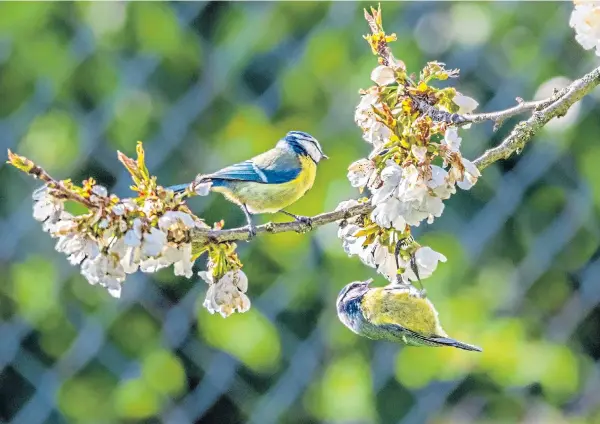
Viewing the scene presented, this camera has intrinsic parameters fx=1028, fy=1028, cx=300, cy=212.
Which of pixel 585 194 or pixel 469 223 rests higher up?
pixel 585 194

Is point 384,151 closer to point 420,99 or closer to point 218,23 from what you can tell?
point 420,99

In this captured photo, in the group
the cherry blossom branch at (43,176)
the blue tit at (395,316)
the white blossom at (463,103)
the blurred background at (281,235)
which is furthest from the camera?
the blurred background at (281,235)

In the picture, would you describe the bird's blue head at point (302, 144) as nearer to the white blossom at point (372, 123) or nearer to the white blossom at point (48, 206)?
the white blossom at point (372, 123)

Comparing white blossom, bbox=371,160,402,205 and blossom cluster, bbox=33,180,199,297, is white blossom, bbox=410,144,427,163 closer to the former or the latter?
white blossom, bbox=371,160,402,205

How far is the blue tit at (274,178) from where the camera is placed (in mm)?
836

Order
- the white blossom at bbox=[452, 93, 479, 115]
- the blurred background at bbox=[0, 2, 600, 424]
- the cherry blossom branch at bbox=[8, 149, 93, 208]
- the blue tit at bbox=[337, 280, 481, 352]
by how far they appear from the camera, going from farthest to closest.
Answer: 1. the blurred background at bbox=[0, 2, 600, 424]
2. the blue tit at bbox=[337, 280, 481, 352]
3. the white blossom at bbox=[452, 93, 479, 115]
4. the cherry blossom branch at bbox=[8, 149, 93, 208]

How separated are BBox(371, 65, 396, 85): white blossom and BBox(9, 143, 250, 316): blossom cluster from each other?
0.13 meters

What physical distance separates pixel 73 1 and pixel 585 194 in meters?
0.93

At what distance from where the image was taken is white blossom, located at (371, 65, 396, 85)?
0.64m

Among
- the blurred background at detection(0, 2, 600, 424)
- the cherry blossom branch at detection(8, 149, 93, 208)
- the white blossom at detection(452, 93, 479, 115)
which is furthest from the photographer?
the blurred background at detection(0, 2, 600, 424)

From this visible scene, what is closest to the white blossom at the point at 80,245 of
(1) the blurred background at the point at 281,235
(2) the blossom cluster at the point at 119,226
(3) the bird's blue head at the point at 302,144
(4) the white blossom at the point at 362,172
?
(2) the blossom cluster at the point at 119,226

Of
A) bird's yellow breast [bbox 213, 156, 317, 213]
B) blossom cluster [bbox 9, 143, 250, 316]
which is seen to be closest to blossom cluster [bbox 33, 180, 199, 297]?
blossom cluster [bbox 9, 143, 250, 316]

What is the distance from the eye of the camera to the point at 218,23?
69.0 inches

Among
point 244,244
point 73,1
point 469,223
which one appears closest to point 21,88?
point 73,1
